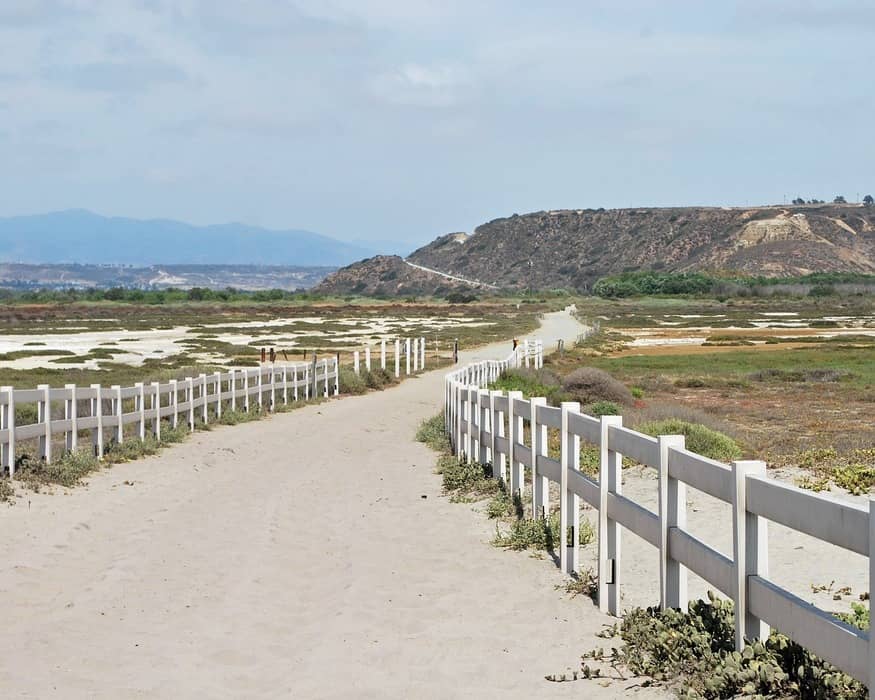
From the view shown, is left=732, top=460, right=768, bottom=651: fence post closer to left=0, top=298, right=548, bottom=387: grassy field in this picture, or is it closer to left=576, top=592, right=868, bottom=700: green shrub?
left=576, top=592, right=868, bottom=700: green shrub

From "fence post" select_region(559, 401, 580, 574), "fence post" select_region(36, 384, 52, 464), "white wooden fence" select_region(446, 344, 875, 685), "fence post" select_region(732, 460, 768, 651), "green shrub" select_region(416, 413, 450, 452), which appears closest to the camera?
"white wooden fence" select_region(446, 344, 875, 685)

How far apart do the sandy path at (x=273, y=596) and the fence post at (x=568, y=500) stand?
17 centimetres

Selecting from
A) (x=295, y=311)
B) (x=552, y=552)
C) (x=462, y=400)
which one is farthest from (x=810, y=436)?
(x=295, y=311)

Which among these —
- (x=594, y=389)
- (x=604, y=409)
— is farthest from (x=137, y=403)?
(x=594, y=389)

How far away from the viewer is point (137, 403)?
20.3 meters

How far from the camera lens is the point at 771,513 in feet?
18.1

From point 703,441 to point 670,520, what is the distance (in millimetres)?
9109

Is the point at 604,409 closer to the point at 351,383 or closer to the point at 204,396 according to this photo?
the point at 204,396

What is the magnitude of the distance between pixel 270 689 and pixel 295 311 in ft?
418

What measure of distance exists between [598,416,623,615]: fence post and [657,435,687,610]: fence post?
0.96 m

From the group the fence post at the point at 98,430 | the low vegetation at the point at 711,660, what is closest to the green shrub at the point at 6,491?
the fence post at the point at 98,430

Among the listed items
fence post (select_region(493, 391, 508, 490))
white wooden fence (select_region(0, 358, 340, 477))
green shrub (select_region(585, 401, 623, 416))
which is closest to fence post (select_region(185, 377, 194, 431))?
white wooden fence (select_region(0, 358, 340, 477))

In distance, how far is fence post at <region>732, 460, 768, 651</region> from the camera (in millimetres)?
5801

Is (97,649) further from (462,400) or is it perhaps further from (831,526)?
(462,400)
